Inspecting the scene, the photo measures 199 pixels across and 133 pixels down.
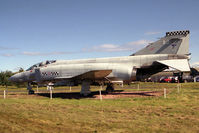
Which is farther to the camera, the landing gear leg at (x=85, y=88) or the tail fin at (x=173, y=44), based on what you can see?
the landing gear leg at (x=85, y=88)

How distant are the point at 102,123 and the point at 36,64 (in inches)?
625

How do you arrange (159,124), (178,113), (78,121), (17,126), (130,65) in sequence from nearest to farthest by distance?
(17,126)
(159,124)
(78,121)
(178,113)
(130,65)

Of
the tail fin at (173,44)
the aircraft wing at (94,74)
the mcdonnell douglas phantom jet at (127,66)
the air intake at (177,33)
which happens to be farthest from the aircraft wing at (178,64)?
the aircraft wing at (94,74)

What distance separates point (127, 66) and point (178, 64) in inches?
177

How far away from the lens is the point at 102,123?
25.7 ft

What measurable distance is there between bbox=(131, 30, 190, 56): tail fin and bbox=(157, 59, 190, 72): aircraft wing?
1372mm

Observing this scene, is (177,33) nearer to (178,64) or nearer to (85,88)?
(178,64)

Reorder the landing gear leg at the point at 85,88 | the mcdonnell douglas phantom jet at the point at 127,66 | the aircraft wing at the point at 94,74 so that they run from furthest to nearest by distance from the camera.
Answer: the landing gear leg at the point at 85,88, the mcdonnell douglas phantom jet at the point at 127,66, the aircraft wing at the point at 94,74

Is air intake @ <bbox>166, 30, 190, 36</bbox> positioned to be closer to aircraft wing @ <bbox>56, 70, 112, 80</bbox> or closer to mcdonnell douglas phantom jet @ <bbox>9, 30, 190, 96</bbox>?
mcdonnell douglas phantom jet @ <bbox>9, 30, 190, 96</bbox>

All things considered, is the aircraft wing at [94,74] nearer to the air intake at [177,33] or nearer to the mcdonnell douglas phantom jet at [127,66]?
the mcdonnell douglas phantom jet at [127,66]

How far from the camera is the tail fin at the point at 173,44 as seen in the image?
18234mm

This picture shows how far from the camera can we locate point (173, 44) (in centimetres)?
1845

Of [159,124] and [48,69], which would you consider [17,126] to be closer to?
[159,124]

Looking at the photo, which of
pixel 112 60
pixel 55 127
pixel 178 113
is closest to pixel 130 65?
pixel 112 60
